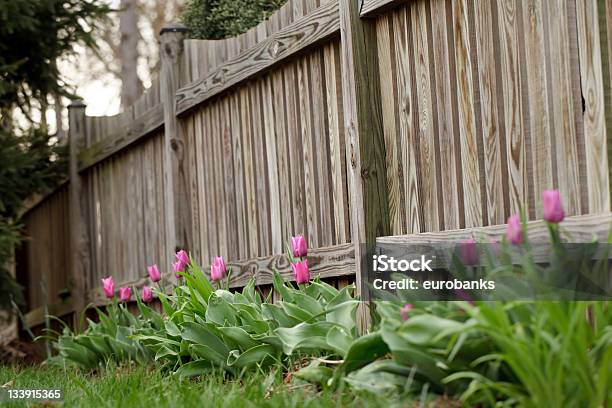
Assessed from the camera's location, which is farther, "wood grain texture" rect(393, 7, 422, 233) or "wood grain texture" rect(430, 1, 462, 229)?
"wood grain texture" rect(393, 7, 422, 233)

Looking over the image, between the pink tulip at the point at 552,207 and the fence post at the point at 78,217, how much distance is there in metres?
6.35

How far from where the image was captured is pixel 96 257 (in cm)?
823

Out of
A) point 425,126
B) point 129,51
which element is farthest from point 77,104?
point 129,51

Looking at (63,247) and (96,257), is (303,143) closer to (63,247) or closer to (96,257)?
(96,257)

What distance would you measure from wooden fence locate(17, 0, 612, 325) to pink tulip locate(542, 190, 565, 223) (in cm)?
41

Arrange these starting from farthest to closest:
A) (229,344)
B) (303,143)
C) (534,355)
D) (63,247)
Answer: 1. (63,247)
2. (303,143)
3. (229,344)
4. (534,355)

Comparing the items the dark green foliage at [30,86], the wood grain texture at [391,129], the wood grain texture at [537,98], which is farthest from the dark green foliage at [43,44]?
the wood grain texture at [537,98]

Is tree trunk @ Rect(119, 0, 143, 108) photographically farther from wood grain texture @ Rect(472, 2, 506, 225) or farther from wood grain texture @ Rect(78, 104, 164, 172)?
wood grain texture @ Rect(472, 2, 506, 225)

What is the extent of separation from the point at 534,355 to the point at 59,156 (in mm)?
6863

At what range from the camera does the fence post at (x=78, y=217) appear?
829 cm

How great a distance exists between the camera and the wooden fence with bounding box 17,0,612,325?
3049 mm

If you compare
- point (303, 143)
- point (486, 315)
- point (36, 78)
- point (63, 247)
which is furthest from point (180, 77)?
point (486, 315)

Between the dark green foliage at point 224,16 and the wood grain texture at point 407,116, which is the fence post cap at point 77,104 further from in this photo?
the wood grain texture at point 407,116

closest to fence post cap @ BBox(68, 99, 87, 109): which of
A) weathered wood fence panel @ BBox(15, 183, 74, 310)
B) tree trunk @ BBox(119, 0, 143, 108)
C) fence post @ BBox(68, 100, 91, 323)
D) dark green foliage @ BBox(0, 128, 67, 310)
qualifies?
fence post @ BBox(68, 100, 91, 323)
